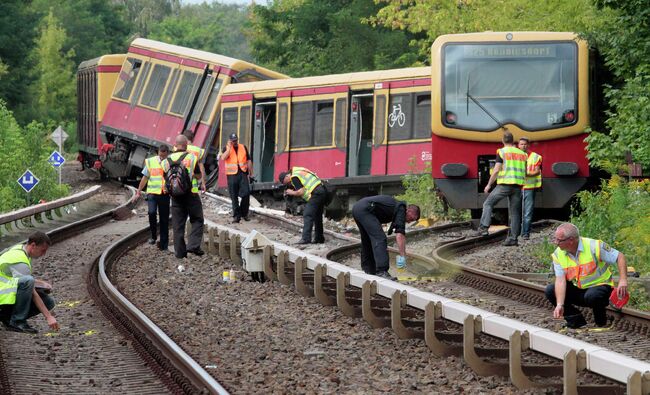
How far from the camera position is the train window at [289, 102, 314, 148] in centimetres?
2808

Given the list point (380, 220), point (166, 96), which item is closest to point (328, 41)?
point (166, 96)

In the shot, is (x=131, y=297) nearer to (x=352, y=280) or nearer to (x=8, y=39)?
(x=352, y=280)

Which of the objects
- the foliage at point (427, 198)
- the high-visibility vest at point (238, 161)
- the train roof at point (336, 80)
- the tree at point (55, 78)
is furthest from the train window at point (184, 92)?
the tree at point (55, 78)

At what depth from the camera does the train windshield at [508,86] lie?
20672 millimetres

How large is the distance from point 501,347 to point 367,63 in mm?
41777

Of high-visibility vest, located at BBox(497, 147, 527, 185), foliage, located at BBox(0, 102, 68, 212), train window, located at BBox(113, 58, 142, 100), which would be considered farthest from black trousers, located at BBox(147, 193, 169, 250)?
train window, located at BBox(113, 58, 142, 100)

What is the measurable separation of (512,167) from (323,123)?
9.36 metres

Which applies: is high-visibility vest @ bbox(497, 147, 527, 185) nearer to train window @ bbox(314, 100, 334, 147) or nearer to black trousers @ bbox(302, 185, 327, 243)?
black trousers @ bbox(302, 185, 327, 243)

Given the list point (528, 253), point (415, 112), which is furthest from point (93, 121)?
point (528, 253)

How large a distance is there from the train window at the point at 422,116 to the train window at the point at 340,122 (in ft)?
5.55

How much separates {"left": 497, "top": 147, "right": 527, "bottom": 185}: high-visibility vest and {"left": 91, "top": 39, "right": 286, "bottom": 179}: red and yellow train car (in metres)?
13.5

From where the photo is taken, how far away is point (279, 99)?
28.9 m

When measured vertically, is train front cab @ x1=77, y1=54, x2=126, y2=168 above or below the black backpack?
above

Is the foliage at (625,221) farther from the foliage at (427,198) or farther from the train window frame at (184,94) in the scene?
the train window frame at (184,94)
